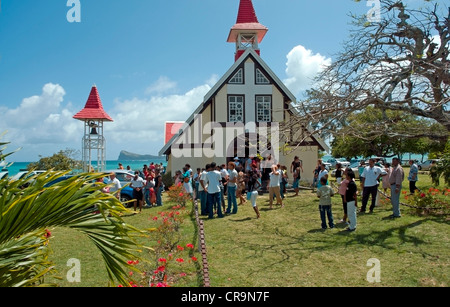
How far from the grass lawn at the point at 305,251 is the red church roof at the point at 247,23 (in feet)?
57.4

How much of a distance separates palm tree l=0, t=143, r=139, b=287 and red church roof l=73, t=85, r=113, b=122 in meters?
22.2

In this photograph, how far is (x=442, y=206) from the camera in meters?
12.1

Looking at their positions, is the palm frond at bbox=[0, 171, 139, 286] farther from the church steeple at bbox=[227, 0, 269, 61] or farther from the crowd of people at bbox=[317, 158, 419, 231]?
the church steeple at bbox=[227, 0, 269, 61]

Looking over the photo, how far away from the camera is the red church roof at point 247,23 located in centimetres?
2611

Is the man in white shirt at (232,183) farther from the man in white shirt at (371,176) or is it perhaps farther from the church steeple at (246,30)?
the church steeple at (246,30)

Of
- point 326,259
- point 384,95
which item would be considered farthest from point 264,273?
point 384,95

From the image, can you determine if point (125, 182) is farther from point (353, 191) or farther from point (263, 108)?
point (263, 108)

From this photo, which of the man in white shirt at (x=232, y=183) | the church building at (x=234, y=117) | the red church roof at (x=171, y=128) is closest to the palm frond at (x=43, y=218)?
the man in white shirt at (x=232, y=183)

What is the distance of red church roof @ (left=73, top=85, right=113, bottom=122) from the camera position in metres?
24.1

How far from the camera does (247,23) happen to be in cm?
2708

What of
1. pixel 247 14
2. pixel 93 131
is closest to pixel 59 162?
pixel 93 131

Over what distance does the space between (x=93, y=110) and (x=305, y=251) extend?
2059cm

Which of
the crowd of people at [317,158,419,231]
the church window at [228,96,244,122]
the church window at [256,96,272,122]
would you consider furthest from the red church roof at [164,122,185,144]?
the crowd of people at [317,158,419,231]
